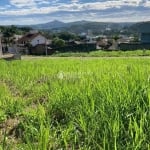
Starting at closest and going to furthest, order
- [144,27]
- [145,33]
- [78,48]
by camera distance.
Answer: [78,48] → [145,33] → [144,27]

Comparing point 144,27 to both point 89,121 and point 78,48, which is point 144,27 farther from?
point 89,121

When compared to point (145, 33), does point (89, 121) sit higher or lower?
higher

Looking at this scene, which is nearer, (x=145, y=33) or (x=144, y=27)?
(x=145, y=33)

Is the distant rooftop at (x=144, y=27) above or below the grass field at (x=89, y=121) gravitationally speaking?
below


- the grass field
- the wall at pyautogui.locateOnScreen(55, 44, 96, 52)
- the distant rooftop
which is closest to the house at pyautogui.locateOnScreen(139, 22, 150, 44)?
the distant rooftop

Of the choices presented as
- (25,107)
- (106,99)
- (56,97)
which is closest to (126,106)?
(106,99)

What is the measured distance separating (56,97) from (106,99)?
127cm

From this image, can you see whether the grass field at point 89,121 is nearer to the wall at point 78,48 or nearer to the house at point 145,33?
the wall at point 78,48

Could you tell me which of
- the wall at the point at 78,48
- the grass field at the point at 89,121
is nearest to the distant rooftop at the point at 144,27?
the wall at the point at 78,48

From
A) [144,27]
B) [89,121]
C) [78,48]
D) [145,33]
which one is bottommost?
[78,48]

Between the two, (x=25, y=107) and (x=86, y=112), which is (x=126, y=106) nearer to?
(x=86, y=112)

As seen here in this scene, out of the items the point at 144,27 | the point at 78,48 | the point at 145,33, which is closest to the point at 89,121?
the point at 78,48

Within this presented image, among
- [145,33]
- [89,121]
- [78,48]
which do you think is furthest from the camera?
[145,33]

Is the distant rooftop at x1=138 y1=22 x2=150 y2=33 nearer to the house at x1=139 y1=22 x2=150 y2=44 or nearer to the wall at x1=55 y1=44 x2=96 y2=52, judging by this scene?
the house at x1=139 y1=22 x2=150 y2=44
